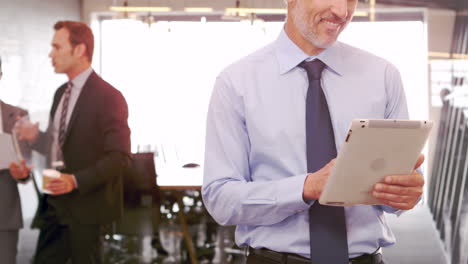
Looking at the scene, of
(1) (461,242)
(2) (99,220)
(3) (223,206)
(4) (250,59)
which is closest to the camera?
(3) (223,206)

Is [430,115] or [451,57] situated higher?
[451,57]

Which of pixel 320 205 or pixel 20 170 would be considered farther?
pixel 20 170

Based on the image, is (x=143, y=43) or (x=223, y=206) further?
(x=143, y=43)

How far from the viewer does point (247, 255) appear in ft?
6.46

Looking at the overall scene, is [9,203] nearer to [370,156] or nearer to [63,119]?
[63,119]

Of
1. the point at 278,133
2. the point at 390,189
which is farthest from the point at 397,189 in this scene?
the point at 278,133

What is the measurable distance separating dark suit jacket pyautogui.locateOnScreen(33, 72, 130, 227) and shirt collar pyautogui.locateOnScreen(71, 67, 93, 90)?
30 mm

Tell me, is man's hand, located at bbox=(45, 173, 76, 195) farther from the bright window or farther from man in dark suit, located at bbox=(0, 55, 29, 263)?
the bright window

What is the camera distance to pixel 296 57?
2010 mm

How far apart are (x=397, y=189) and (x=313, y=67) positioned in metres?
0.47

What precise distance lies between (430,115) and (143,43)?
7.14 ft

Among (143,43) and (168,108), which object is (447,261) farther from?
(143,43)

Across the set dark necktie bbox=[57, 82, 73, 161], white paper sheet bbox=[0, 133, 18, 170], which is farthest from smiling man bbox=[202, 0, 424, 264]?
white paper sheet bbox=[0, 133, 18, 170]

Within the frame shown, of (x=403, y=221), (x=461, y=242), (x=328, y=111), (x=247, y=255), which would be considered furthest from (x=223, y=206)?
(x=403, y=221)
